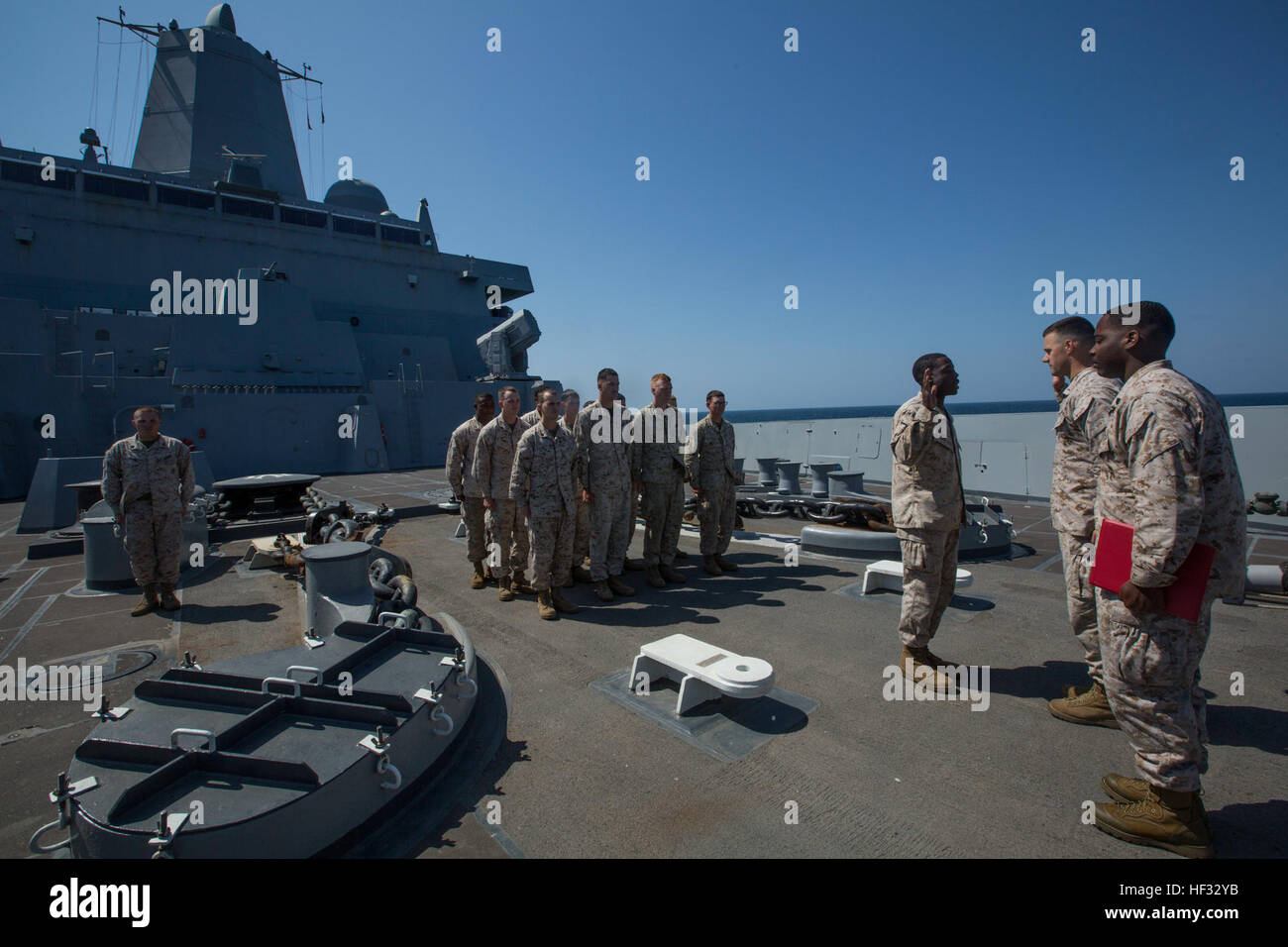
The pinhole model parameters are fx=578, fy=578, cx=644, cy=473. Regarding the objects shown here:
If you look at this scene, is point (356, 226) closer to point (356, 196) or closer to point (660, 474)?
point (356, 196)

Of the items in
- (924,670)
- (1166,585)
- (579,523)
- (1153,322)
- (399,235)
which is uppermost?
(399,235)

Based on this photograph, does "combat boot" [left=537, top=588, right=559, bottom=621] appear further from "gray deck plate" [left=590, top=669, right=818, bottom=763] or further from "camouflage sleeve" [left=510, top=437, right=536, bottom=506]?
"gray deck plate" [left=590, top=669, right=818, bottom=763]

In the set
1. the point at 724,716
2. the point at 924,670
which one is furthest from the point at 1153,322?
the point at 724,716

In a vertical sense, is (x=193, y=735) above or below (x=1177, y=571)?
below

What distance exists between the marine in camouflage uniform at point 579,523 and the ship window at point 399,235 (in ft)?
70.5

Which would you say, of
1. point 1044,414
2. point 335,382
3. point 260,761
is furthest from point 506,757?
point 335,382

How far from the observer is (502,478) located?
17.1ft

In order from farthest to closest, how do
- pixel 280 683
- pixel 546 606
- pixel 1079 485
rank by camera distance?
pixel 546 606
pixel 1079 485
pixel 280 683

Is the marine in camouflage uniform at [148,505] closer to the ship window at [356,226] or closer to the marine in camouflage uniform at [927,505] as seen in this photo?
the marine in camouflage uniform at [927,505]

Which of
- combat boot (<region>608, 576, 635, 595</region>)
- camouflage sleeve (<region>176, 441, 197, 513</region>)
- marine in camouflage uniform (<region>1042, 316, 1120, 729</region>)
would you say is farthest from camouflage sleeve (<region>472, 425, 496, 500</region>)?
marine in camouflage uniform (<region>1042, 316, 1120, 729</region>)

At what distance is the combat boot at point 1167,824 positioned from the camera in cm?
191

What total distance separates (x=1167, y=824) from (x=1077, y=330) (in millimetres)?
2363

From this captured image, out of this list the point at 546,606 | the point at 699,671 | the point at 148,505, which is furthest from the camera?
the point at 148,505

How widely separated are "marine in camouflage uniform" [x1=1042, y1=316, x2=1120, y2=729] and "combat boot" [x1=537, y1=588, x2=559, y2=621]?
10.4ft
